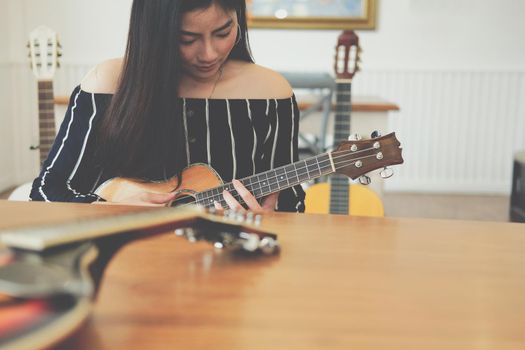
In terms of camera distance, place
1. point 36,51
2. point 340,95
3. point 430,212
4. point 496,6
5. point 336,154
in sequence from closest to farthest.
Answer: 1. point 336,154
2. point 340,95
3. point 36,51
4. point 430,212
5. point 496,6

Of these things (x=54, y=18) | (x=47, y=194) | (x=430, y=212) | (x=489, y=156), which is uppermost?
(x=54, y=18)

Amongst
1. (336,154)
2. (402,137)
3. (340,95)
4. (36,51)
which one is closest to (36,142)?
(36,51)

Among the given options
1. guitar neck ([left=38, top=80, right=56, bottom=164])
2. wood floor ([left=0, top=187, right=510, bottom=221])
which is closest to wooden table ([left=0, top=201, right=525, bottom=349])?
guitar neck ([left=38, top=80, right=56, bottom=164])

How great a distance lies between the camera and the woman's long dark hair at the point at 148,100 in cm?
114

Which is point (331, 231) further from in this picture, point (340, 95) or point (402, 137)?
point (402, 137)

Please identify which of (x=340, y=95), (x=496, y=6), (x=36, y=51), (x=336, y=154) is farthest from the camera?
(x=496, y=6)

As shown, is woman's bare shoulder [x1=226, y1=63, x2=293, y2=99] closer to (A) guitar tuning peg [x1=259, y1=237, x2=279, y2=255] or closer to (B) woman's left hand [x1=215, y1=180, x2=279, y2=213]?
(B) woman's left hand [x1=215, y1=180, x2=279, y2=213]

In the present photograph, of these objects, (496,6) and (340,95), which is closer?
(340,95)

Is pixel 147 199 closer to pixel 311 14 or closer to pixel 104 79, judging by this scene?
pixel 104 79

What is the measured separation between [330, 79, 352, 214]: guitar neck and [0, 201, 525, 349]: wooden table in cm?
126

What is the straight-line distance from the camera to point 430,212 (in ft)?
11.4

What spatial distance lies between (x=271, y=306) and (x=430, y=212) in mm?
3184

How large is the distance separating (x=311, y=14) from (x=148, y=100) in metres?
2.96

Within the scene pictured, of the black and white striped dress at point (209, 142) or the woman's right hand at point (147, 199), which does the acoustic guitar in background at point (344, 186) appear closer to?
the black and white striped dress at point (209, 142)
